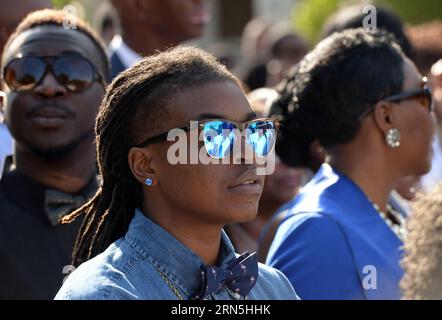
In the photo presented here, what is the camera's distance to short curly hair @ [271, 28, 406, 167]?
4.29 metres

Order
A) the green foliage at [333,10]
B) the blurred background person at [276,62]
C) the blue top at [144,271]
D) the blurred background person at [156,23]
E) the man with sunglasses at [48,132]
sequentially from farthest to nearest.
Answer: the green foliage at [333,10]
the blurred background person at [276,62]
the blurred background person at [156,23]
the man with sunglasses at [48,132]
the blue top at [144,271]

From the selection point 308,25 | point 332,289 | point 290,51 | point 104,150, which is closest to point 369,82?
point 332,289

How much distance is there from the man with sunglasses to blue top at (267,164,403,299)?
0.83 metres

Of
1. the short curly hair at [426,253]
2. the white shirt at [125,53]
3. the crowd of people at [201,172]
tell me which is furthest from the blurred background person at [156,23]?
the short curly hair at [426,253]

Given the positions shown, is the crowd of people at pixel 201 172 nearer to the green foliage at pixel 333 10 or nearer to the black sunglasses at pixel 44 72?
the black sunglasses at pixel 44 72

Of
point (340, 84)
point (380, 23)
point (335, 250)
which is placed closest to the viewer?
point (335, 250)

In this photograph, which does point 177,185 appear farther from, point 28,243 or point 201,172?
point 28,243

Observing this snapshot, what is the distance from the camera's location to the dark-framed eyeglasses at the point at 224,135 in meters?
2.95

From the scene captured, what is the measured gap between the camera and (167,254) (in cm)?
289

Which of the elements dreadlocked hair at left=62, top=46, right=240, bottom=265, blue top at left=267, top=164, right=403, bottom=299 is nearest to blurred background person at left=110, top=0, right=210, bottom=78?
blue top at left=267, top=164, right=403, bottom=299

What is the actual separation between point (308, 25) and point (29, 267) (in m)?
15.3

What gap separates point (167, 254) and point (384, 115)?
1.68 metres

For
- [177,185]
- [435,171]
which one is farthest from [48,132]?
[435,171]

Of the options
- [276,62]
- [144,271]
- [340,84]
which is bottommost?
[144,271]
